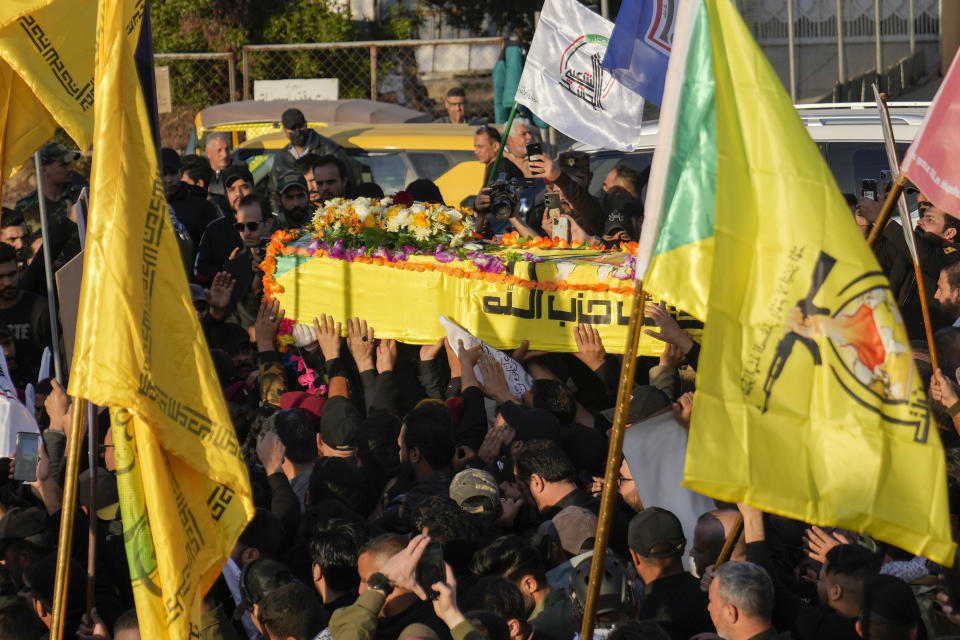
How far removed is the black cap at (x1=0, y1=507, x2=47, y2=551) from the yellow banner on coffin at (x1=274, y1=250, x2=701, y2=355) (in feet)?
10.9

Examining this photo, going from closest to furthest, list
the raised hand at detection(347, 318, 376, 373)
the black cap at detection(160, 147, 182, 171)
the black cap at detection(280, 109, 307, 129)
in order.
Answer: the raised hand at detection(347, 318, 376, 373)
the black cap at detection(160, 147, 182, 171)
the black cap at detection(280, 109, 307, 129)

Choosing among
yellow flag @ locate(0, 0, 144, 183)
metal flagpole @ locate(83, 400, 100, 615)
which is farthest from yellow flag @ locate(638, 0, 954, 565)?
yellow flag @ locate(0, 0, 144, 183)

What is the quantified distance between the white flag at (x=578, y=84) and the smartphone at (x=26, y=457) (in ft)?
14.5

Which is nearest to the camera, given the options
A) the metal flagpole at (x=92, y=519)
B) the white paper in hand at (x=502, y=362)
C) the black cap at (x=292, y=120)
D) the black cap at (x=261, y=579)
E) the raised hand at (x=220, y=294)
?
the metal flagpole at (x=92, y=519)

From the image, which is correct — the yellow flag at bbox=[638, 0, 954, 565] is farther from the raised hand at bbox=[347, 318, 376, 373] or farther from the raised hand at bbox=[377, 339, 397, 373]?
the raised hand at bbox=[347, 318, 376, 373]

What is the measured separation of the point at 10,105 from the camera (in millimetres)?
Result: 6316

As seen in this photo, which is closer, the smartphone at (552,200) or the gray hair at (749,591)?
the gray hair at (749,591)

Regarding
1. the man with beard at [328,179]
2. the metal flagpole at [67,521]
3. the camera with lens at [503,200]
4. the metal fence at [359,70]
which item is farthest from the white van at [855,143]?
the metal fence at [359,70]

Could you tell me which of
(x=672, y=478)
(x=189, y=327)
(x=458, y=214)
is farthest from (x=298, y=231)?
(x=189, y=327)

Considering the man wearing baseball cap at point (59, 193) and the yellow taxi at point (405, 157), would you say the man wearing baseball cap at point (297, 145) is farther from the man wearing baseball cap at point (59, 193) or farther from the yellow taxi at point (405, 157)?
the man wearing baseball cap at point (59, 193)

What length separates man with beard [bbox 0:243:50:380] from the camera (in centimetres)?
912

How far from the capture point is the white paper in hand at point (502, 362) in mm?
8109

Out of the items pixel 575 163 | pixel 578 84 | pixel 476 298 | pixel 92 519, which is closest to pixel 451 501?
pixel 92 519

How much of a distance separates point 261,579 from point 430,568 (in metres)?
0.67
